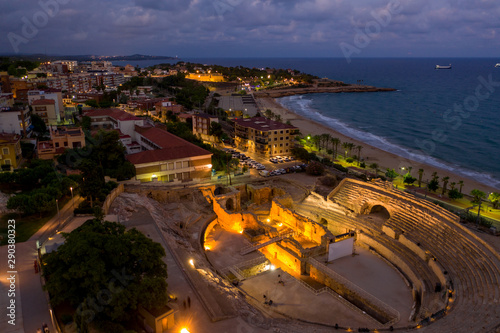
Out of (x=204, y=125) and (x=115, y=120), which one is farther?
(x=204, y=125)

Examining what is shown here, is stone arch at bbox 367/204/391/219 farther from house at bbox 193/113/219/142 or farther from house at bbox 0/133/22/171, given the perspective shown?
house at bbox 0/133/22/171

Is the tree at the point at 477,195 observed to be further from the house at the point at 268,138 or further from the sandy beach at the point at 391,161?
the house at the point at 268,138

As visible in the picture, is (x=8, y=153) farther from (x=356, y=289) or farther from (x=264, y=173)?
(x=356, y=289)

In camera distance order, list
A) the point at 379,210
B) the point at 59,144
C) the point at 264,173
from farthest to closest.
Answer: the point at 264,173 < the point at 59,144 < the point at 379,210

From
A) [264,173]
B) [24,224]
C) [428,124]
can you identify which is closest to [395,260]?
[264,173]

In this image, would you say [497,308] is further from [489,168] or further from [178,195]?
[489,168]

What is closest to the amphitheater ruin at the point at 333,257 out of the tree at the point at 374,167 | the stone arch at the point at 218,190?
the stone arch at the point at 218,190

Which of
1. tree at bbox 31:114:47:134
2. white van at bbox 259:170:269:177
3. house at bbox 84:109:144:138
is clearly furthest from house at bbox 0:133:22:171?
white van at bbox 259:170:269:177
